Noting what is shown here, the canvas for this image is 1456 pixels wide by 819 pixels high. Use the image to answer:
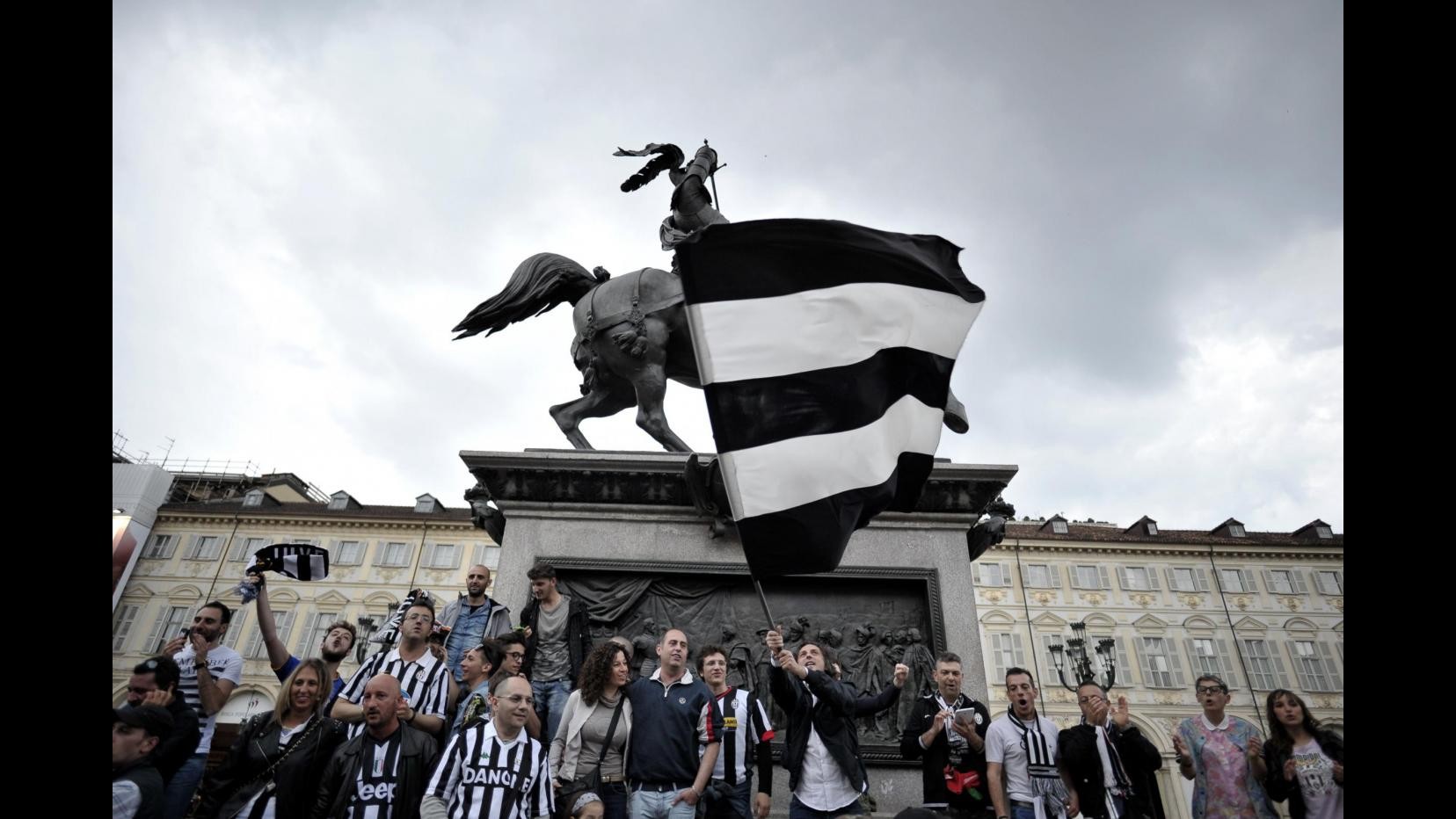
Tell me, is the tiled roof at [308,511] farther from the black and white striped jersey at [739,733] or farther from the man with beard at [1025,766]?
the man with beard at [1025,766]

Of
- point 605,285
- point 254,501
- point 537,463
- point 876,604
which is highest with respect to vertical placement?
point 254,501

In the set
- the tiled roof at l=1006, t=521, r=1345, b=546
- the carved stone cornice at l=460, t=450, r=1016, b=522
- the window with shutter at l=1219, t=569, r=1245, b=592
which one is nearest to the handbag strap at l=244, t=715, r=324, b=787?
the carved stone cornice at l=460, t=450, r=1016, b=522

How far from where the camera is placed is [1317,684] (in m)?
40.9

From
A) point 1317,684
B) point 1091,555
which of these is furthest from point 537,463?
point 1317,684

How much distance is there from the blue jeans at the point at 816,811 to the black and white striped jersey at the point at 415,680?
226cm

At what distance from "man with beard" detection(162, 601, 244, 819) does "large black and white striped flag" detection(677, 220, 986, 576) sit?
324 centimetres

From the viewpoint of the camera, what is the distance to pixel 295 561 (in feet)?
19.2

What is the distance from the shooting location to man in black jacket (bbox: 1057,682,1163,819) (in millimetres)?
5035

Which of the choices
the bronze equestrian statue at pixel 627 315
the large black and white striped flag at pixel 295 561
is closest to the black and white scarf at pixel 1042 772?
the bronze equestrian statue at pixel 627 315

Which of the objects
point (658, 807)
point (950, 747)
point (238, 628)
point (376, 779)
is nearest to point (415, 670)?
point (376, 779)

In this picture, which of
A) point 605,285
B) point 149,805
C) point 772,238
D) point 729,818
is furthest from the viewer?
point 605,285

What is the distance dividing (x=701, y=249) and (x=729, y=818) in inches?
134
